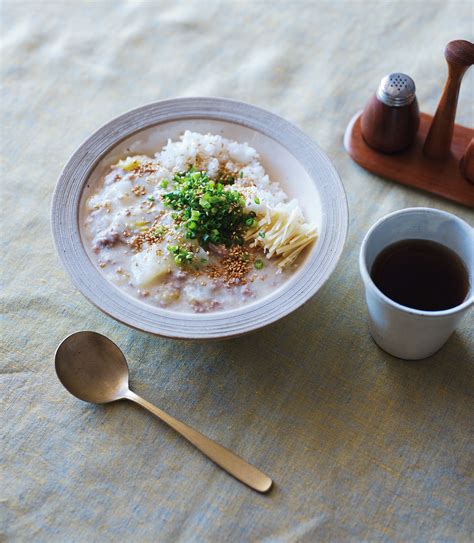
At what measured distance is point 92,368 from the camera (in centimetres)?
167

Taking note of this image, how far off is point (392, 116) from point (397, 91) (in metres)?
0.09

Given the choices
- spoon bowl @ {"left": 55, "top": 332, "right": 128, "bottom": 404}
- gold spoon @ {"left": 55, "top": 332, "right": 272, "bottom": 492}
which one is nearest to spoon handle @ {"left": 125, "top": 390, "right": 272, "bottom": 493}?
gold spoon @ {"left": 55, "top": 332, "right": 272, "bottom": 492}

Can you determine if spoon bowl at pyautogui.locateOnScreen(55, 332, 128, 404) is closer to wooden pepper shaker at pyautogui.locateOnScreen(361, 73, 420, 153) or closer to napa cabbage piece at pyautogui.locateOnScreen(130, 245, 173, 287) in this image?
napa cabbage piece at pyautogui.locateOnScreen(130, 245, 173, 287)

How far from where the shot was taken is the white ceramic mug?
1505 mm

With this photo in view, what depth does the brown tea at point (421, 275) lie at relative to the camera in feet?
5.31

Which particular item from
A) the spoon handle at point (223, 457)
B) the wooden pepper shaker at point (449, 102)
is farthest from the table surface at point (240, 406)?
the wooden pepper shaker at point (449, 102)

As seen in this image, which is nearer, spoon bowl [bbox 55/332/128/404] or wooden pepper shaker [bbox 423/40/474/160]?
spoon bowl [bbox 55/332/128/404]

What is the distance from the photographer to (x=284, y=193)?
6.24 ft

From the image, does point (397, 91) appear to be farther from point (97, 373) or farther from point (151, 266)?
point (97, 373)

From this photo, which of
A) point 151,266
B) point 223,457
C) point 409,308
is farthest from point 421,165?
point 223,457

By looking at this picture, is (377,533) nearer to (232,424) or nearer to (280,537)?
(280,537)

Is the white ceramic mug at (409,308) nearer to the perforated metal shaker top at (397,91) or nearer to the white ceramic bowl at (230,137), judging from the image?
the white ceramic bowl at (230,137)

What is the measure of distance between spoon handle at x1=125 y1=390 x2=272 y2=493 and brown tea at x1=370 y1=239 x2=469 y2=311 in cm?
56

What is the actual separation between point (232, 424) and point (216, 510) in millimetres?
214
